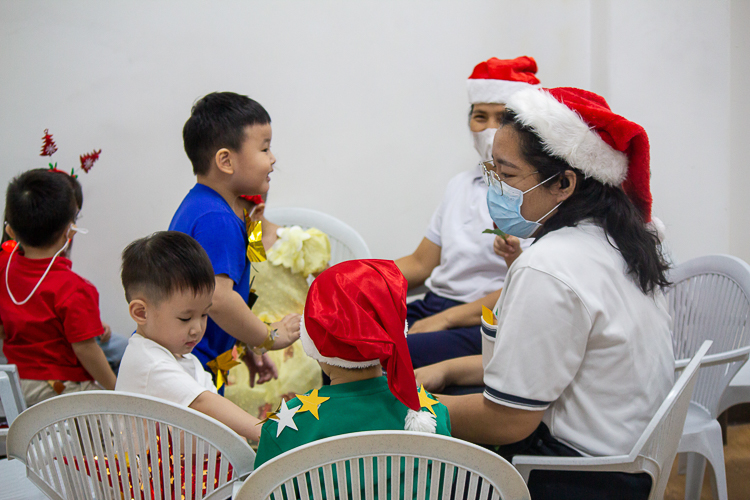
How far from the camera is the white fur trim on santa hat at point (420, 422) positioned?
1.10 metres

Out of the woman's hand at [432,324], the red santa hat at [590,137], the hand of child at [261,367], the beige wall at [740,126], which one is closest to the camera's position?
the red santa hat at [590,137]

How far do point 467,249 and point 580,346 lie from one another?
1152 millimetres

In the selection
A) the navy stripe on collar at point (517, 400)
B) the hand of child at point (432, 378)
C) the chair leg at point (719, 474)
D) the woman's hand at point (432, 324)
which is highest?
the navy stripe on collar at point (517, 400)

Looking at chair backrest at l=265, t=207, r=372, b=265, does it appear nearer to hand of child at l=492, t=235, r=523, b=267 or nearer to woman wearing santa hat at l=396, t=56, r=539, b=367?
woman wearing santa hat at l=396, t=56, r=539, b=367

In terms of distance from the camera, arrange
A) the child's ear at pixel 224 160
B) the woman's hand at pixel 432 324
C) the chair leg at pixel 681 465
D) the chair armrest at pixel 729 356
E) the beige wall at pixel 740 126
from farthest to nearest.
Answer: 1. the beige wall at pixel 740 126
2. the chair leg at pixel 681 465
3. the woman's hand at pixel 432 324
4. the child's ear at pixel 224 160
5. the chair armrest at pixel 729 356

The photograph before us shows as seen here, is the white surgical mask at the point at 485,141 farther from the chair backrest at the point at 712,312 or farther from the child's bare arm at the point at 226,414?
the child's bare arm at the point at 226,414

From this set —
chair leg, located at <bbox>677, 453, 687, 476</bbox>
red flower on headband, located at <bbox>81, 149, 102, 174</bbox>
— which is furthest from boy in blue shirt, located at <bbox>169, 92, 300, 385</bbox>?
chair leg, located at <bbox>677, 453, 687, 476</bbox>

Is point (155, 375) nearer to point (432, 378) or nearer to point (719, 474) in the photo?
point (432, 378)

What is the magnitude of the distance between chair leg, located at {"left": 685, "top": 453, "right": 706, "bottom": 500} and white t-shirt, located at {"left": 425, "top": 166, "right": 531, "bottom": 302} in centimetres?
93

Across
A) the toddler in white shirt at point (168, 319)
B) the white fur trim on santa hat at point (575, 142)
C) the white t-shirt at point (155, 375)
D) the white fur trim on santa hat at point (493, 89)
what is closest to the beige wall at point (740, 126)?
the white fur trim on santa hat at point (493, 89)

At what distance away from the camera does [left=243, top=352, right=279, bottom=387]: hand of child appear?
208 cm

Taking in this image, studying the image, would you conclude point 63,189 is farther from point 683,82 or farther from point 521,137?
point 683,82

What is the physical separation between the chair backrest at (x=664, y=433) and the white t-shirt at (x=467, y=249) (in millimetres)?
1071

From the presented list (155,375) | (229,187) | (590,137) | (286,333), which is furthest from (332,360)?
(229,187)
